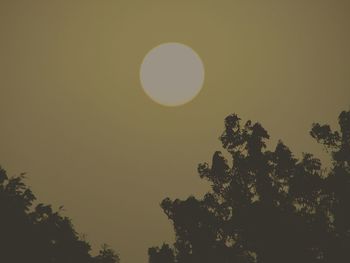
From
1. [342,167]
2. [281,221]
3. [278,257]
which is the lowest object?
[278,257]

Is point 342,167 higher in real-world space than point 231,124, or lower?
lower

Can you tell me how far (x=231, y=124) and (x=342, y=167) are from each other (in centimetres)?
673

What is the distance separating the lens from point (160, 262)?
97.1ft

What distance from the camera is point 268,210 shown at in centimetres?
2781

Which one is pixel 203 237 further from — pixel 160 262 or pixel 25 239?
pixel 25 239

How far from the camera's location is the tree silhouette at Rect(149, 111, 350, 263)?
2786cm

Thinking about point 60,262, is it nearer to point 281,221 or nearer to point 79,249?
point 79,249

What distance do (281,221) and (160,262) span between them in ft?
24.1

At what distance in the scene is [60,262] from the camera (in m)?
29.9

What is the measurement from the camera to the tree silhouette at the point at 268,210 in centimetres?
2786

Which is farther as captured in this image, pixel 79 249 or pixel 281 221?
pixel 79 249

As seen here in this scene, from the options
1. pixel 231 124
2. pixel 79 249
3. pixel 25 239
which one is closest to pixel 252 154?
pixel 231 124

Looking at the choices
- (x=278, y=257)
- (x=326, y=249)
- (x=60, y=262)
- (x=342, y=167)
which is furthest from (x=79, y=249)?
(x=342, y=167)

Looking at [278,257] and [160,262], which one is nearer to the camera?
[278,257]
